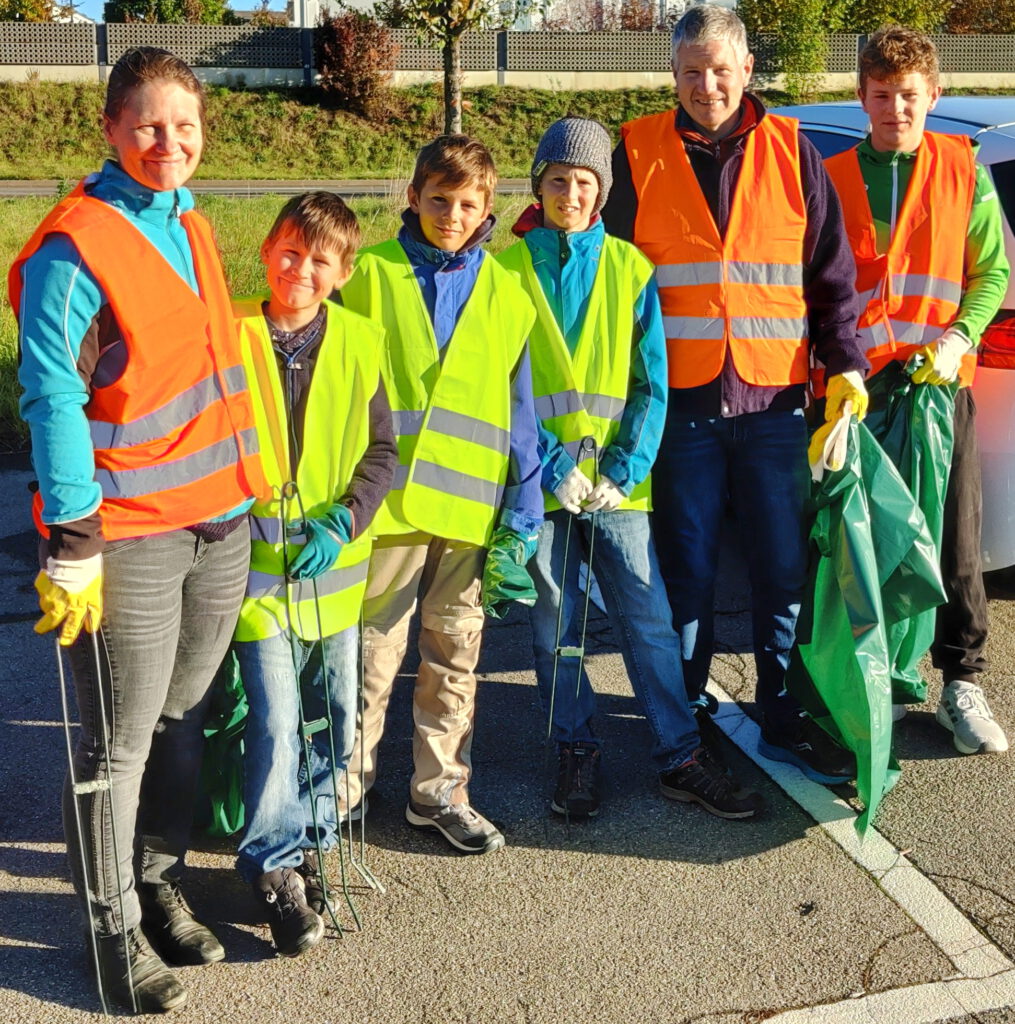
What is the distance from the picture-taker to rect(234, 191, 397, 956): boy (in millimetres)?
3072

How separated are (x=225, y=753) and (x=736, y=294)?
75.9 inches

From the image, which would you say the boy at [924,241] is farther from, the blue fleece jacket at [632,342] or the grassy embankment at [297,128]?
the grassy embankment at [297,128]

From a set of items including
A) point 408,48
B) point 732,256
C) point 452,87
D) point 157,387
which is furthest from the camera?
point 408,48

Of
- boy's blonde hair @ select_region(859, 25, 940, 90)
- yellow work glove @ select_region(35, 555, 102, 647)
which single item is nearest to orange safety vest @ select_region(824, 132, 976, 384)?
boy's blonde hair @ select_region(859, 25, 940, 90)

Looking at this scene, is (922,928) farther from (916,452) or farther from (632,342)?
(632,342)

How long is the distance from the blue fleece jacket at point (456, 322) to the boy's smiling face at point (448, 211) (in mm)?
23

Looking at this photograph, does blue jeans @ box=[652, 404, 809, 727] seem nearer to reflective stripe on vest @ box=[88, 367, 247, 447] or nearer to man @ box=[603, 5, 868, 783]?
man @ box=[603, 5, 868, 783]

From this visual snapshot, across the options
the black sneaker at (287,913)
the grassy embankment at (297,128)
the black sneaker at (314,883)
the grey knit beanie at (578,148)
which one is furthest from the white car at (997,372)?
the grassy embankment at (297,128)

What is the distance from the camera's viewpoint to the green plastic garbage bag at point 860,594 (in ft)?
11.8

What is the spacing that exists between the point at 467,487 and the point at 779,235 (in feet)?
3.91

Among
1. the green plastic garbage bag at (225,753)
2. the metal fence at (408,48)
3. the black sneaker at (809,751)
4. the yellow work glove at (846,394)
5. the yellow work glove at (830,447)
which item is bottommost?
the black sneaker at (809,751)

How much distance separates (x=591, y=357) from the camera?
3.60 metres

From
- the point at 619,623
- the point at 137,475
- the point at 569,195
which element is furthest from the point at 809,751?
the point at 137,475

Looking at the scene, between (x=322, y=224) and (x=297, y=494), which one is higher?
(x=322, y=224)
